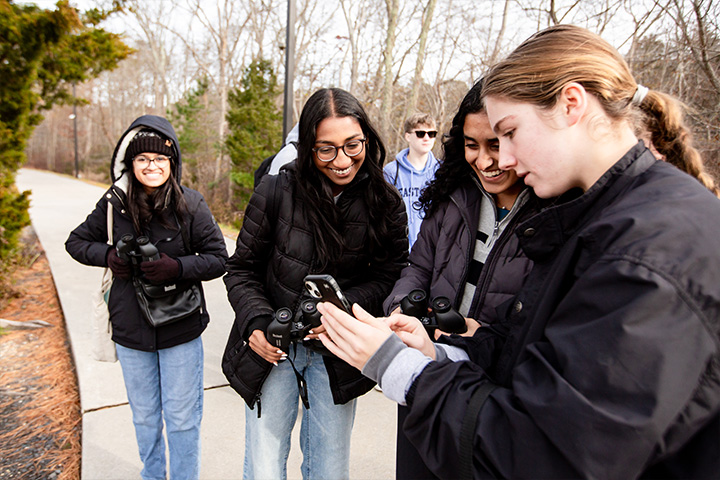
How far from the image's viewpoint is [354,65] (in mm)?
16844

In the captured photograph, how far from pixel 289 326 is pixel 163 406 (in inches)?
52.4

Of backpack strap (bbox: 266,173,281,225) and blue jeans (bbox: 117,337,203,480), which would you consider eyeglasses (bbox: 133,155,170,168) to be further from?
blue jeans (bbox: 117,337,203,480)

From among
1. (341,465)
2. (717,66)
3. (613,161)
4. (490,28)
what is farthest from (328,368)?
(490,28)

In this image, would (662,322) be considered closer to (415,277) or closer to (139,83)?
(415,277)

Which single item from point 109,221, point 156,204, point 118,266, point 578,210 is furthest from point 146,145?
point 578,210

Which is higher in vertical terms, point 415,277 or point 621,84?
point 621,84

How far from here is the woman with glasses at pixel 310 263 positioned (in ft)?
6.86

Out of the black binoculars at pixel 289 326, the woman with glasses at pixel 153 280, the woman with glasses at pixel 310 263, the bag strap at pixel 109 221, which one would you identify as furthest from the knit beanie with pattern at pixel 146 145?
the black binoculars at pixel 289 326

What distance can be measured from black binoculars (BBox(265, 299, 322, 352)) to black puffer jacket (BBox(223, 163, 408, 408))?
0.71 ft

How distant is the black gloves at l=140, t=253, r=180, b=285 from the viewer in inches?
97.9

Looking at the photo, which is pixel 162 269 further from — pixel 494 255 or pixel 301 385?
pixel 494 255

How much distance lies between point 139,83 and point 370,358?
41.8 metres

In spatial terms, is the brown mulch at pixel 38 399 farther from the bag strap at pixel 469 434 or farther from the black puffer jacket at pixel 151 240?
the bag strap at pixel 469 434

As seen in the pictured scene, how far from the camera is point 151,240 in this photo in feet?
8.84
